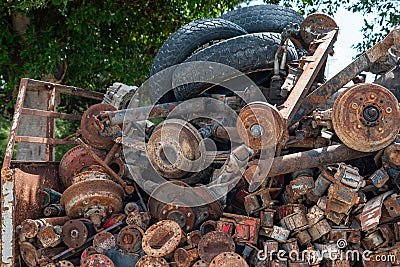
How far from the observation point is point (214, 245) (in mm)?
3719

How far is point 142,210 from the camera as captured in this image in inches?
165

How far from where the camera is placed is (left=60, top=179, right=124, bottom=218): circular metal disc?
4133 mm

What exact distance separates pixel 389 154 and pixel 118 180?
2.05 m

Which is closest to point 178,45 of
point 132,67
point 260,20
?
point 260,20

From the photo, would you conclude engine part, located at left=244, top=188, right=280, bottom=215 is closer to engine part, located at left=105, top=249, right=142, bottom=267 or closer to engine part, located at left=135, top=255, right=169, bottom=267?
engine part, located at left=135, top=255, right=169, bottom=267

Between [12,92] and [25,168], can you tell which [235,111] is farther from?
[12,92]

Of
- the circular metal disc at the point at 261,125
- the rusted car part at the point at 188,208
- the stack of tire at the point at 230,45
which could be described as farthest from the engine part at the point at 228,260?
the stack of tire at the point at 230,45

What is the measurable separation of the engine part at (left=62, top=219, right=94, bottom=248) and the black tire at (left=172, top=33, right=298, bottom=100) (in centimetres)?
134

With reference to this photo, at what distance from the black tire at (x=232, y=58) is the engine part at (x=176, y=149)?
17.3 inches

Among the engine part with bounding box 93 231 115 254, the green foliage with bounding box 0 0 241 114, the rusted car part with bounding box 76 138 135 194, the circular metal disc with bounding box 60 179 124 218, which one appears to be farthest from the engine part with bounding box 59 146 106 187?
the green foliage with bounding box 0 0 241 114

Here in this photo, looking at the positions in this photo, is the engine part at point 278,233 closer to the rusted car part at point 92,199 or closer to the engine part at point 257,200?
the engine part at point 257,200

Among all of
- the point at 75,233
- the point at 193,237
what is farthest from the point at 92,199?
the point at 193,237

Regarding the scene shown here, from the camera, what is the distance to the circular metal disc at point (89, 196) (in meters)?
4.13

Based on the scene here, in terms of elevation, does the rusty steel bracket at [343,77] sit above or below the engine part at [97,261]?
above
